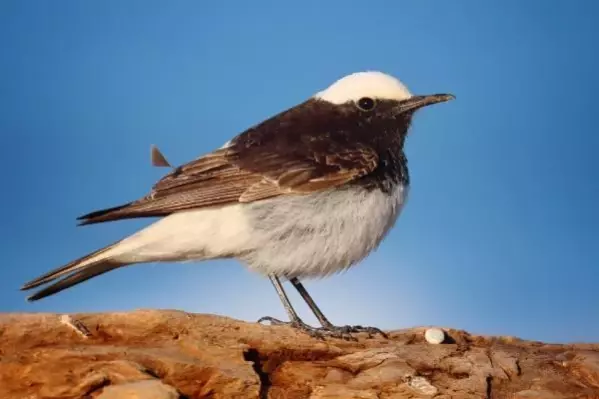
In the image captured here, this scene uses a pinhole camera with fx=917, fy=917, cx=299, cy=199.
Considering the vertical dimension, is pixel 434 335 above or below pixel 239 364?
above

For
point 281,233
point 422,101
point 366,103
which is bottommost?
point 281,233

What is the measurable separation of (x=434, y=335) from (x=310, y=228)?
1393mm

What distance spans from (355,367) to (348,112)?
2913 mm

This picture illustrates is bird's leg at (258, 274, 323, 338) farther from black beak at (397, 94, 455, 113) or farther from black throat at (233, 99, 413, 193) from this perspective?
black beak at (397, 94, 455, 113)

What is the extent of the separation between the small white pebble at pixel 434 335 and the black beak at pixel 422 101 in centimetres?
219

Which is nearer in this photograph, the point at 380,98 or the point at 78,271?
the point at 78,271

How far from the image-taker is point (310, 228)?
7691mm

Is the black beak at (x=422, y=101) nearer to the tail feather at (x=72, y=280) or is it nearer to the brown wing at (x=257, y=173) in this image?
the brown wing at (x=257, y=173)

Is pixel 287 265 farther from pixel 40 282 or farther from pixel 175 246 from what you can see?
pixel 40 282

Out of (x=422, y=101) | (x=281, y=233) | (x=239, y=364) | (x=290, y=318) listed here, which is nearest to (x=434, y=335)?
(x=290, y=318)

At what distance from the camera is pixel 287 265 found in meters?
7.80

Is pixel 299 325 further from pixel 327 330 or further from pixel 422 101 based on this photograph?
pixel 422 101

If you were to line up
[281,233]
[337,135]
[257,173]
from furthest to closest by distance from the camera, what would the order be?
[337,135] < [257,173] < [281,233]

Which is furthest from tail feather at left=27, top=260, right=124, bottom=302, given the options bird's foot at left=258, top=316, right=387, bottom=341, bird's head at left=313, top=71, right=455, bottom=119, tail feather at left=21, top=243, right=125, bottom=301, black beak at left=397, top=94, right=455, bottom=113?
black beak at left=397, top=94, right=455, bottom=113
